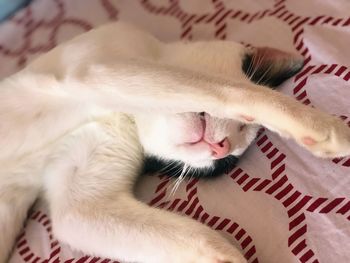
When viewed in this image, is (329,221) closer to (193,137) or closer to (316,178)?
(316,178)

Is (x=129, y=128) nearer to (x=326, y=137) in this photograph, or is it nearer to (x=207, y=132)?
(x=207, y=132)

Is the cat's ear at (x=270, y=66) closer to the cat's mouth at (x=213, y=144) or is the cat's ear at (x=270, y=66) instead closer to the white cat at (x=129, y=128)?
the white cat at (x=129, y=128)

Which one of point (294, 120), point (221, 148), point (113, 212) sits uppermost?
point (294, 120)

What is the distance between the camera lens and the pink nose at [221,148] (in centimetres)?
92

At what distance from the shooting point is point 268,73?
1.03 meters

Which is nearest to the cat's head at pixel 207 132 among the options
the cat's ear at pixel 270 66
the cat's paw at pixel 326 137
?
the cat's ear at pixel 270 66

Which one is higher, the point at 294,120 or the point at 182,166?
the point at 294,120

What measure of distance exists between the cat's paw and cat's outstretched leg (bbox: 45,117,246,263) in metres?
0.19

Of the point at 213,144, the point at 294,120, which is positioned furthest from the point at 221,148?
the point at 294,120

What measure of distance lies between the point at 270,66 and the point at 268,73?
0.06 feet

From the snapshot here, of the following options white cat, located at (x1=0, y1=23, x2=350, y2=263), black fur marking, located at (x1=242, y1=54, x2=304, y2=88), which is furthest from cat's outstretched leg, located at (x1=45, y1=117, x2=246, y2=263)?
black fur marking, located at (x1=242, y1=54, x2=304, y2=88)

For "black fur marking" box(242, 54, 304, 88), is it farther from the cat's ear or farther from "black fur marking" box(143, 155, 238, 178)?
"black fur marking" box(143, 155, 238, 178)

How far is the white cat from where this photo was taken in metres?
0.85

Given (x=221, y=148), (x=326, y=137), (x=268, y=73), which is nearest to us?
(x=326, y=137)
